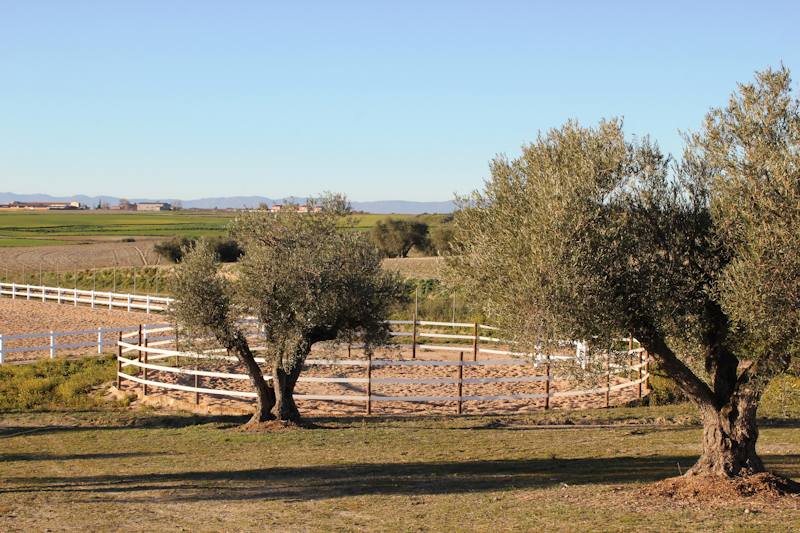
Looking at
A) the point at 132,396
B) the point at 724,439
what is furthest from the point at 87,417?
the point at 724,439

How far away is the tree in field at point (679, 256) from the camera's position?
6.37 m

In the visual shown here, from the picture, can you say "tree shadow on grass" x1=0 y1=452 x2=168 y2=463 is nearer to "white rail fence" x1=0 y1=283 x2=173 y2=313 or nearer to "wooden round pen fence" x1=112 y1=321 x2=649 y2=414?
"wooden round pen fence" x1=112 y1=321 x2=649 y2=414

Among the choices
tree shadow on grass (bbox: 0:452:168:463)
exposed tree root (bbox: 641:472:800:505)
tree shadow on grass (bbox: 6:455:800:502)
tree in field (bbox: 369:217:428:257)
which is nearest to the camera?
exposed tree root (bbox: 641:472:800:505)

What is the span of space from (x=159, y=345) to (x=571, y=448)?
15482 millimetres

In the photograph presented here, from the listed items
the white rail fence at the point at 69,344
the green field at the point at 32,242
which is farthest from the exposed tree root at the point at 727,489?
the green field at the point at 32,242

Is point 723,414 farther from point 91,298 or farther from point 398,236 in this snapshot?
point 398,236

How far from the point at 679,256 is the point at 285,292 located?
6.28 meters

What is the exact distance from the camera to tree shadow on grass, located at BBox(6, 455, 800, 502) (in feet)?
26.5

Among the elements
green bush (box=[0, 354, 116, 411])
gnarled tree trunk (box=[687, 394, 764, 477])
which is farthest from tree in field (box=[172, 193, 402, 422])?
gnarled tree trunk (box=[687, 394, 764, 477])

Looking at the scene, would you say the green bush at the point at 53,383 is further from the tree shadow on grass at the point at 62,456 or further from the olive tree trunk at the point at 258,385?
the olive tree trunk at the point at 258,385

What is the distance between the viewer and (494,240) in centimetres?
773

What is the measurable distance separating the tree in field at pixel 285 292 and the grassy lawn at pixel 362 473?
140 centimetres

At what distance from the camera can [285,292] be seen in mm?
10977

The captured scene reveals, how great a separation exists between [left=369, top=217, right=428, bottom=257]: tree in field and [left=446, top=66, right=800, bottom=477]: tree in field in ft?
184
